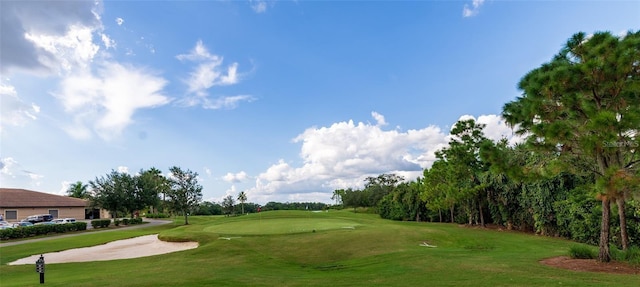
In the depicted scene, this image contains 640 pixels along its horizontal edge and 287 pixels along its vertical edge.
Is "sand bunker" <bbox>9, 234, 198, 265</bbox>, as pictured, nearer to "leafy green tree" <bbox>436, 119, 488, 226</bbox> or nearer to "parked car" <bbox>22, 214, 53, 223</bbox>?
"leafy green tree" <bbox>436, 119, 488, 226</bbox>

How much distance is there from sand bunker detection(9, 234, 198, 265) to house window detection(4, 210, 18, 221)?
44064mm

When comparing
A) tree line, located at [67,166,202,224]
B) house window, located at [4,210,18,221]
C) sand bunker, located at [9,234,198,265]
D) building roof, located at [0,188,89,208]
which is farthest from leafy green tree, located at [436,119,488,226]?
house window, located at [4,210,18,221]

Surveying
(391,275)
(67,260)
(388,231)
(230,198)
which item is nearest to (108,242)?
(67,260)

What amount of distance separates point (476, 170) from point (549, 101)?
2504 centimetres

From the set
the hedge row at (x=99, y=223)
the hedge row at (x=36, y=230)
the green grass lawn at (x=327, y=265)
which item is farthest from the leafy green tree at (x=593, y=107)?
the hedge row at (x=99, y=223)

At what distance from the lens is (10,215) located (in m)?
57.7

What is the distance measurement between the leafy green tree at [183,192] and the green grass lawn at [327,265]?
27.0m

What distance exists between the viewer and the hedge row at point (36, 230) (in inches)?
1350

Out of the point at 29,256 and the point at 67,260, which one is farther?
the point at 29,256

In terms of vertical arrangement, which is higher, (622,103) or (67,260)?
(622,103)

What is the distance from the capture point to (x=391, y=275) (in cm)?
1189

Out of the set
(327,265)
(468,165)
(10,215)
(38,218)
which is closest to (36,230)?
(38,218)

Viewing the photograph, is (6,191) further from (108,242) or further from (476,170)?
(476,170)

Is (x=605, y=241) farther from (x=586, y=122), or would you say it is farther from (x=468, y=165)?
(x=468, y=165)
